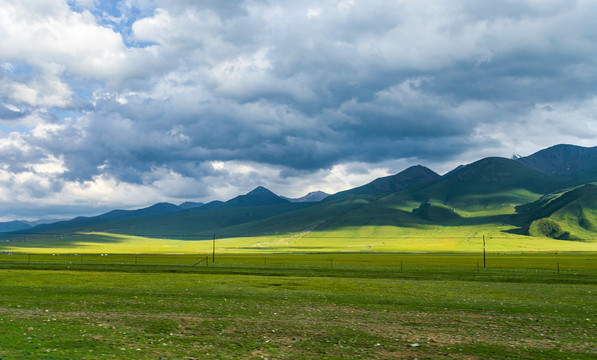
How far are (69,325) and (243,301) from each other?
44.5ft

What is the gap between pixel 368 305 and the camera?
30.9 metres

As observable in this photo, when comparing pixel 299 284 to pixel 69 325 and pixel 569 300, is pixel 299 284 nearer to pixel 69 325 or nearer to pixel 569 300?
pixel 569 300

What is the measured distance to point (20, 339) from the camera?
17.4 m

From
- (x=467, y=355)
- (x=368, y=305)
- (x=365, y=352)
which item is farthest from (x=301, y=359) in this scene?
(x=368, y=305)

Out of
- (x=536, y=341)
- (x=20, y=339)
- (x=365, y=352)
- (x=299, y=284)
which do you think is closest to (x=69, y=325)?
(x=20, y=339)

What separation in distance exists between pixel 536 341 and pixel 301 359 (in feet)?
35.2

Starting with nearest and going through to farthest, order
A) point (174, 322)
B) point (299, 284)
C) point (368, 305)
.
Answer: point (174, 322)
point (368, 305)
point (299, 284)

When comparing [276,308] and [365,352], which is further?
[276,308]

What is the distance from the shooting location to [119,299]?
3238 cm

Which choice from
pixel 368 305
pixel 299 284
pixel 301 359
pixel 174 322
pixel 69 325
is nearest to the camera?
pixel 301 359

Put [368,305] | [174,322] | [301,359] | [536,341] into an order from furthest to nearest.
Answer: [368,305], [174,322], [536,341], [301,359]

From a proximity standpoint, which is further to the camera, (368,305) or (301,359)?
(368,305)

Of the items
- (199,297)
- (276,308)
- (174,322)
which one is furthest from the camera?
(199,297)

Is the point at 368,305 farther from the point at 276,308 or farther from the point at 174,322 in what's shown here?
the point at 174,322
